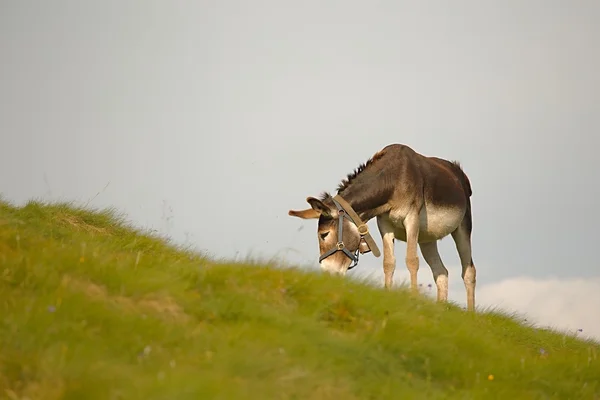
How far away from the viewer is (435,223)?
597 inches

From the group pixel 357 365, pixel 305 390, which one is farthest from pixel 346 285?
pixel 305 390

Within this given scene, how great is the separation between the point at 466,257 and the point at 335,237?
15.2ft

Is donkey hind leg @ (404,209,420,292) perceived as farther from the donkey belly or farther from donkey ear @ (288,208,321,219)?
donkey ear @ (288,208,321,219)

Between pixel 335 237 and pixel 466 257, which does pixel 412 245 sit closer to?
pixel 335 237

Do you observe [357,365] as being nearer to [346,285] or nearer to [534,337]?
[346,285]

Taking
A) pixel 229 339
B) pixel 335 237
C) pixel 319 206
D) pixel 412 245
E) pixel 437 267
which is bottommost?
pixel 229 339

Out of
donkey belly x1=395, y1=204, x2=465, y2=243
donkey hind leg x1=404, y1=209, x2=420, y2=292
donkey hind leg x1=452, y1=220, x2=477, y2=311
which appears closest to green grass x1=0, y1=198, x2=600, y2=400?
donkey hind leg x1=404, y1=209, x2=420, y2=292

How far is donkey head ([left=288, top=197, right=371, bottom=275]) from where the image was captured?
44.1ft

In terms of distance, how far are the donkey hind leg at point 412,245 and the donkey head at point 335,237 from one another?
2.90ft

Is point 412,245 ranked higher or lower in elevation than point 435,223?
lower

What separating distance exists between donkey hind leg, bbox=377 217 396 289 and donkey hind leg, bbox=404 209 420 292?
0.30 metres

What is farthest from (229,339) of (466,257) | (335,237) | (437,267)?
(466,257)

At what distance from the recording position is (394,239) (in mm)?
14984

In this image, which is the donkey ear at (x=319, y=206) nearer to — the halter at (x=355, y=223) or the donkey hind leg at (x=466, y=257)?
the halter at (x=355, y=223)
